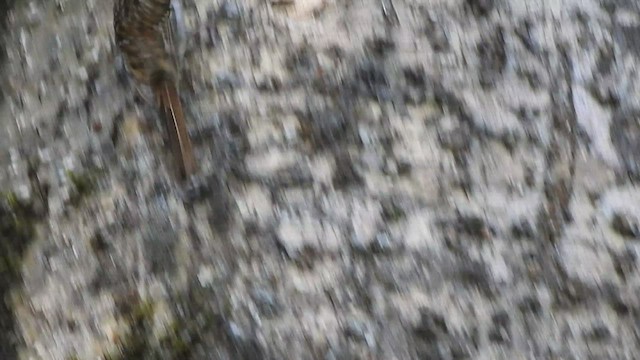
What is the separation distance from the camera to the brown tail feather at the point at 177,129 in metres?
1.02

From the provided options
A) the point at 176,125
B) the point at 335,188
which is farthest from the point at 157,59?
the point at 335,188

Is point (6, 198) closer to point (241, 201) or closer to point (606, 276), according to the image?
point (241, 201)

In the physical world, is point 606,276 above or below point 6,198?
below

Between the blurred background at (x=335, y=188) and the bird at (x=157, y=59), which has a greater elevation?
the bird at (x=157, y=59)

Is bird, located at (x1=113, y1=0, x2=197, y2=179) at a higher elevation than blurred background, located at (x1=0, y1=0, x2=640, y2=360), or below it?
higher

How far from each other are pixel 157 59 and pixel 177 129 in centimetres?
10

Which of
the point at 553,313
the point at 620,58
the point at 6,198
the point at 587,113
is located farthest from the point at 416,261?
the point at 6,198

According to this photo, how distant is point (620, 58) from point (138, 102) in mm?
718

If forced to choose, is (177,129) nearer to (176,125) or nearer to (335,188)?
(176,125)

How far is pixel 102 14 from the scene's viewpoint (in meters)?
1.15

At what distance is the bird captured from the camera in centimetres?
103

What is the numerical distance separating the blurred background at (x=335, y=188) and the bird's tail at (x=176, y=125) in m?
0.02

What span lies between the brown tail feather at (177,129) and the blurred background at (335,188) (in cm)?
2

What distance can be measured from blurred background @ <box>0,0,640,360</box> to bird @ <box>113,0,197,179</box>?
2 cm
